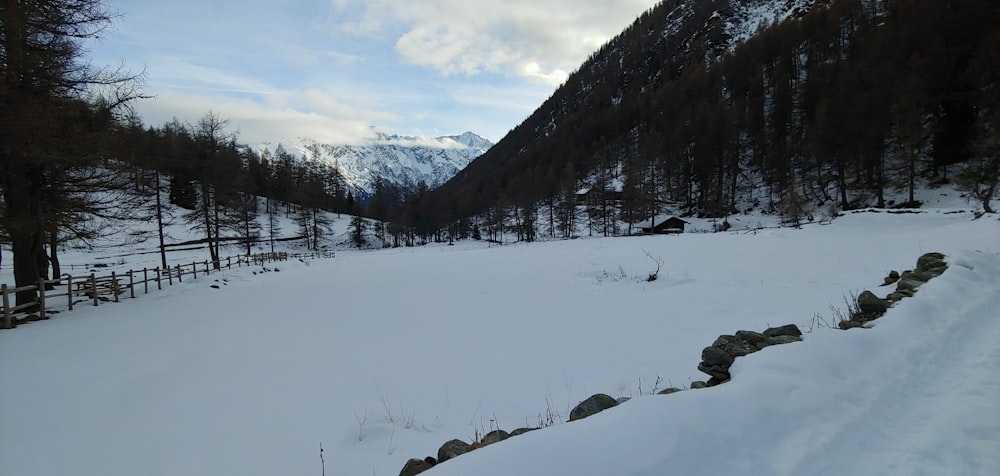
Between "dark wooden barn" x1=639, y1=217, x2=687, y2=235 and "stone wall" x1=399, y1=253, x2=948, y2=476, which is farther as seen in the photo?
"dark wooden barn" x1=639, y1=217, x2=687, y2=235

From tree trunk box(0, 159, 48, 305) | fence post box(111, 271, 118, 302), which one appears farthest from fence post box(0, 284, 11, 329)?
fence post box(111, 271, 118, 302)

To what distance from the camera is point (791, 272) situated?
39.7ft

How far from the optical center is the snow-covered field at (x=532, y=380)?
9.23 ft

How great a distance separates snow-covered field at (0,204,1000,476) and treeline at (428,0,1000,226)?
22160mm

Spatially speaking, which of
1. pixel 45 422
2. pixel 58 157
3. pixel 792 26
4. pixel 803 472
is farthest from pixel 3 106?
pixel 792 26

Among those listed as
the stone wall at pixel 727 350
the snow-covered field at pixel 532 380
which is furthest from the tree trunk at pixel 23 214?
the stone wall at pixel 727 350

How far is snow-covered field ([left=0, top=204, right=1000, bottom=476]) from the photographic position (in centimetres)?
281

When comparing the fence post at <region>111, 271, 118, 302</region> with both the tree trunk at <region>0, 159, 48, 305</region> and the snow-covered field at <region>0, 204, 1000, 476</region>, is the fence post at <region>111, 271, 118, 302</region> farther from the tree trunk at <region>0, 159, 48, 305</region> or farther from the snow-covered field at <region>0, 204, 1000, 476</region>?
the snow-covered field at <region>0, 204, 1000, 476</region>

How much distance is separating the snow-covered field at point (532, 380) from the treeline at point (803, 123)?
22160 mm

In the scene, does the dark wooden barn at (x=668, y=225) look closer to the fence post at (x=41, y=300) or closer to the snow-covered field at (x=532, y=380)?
the snow-covered field at (x=532, y=380)

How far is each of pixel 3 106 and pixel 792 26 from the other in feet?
332

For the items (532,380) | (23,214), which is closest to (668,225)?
(532,380)

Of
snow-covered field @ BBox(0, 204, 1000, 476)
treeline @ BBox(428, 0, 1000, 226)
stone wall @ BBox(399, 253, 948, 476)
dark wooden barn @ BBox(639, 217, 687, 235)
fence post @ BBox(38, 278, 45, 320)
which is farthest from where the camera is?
dark wooden barn @ BBox(639, 217, 687, 235)

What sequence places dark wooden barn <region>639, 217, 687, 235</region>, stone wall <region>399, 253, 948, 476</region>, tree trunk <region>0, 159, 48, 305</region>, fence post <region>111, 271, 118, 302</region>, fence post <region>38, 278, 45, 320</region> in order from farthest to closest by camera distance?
dark wooden barn <region>639, 217, 687, 235</region> < fence post <region>111, 271, 118, 302</region> < fence post <region>38, 278, 45, 320</region> < tree trunk <region>0, 159, 48, 305</region> < stone wall <region>399, 253, 948, 476</region>
